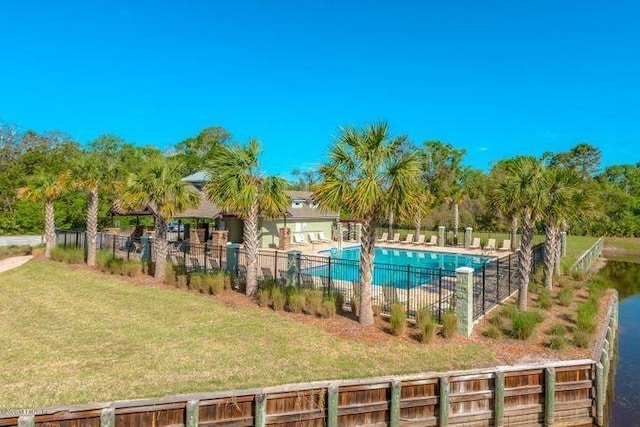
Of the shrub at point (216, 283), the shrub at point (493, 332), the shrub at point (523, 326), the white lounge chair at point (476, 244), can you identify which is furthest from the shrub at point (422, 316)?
the white lounge chair at point (476, 244)

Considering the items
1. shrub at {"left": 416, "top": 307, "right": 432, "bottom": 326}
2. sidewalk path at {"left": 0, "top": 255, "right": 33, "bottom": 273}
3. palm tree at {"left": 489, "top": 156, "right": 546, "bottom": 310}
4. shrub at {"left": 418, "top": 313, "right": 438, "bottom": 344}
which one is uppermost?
palm tree at {"left": 489, "top": 156, "right": 546, "bottom": 310}

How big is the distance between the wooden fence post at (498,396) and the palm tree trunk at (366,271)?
408 cm

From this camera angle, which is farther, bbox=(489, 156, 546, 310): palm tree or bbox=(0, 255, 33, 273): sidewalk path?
bbox=(0, 255, 33, 273): sidewalk path

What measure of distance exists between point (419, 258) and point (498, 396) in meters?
21.2

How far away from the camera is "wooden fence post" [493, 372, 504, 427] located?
7.41 metres

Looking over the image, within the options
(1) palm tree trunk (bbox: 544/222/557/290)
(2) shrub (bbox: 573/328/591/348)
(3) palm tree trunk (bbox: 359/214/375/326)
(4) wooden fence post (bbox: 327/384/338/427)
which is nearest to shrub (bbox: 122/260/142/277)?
(3) palm tree trunk (bbox: 359/214/375/326)

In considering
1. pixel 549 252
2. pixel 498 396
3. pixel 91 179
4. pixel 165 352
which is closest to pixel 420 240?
pixel 549 252

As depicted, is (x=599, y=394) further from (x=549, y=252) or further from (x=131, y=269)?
(x=131, y=269)

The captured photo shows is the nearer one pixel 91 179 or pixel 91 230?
pixel 91 179

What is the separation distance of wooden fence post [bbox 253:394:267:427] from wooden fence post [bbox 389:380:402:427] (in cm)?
228

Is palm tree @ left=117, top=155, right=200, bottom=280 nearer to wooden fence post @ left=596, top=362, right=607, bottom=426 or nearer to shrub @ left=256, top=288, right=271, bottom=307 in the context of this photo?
shrub @ left=256, top=288, right=271, bottom=307

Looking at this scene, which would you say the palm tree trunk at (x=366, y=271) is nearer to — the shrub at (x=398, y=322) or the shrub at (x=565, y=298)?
the shrub at (x=398, y=322)

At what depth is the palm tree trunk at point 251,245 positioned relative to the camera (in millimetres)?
14070

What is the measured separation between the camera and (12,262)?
20.9 m
